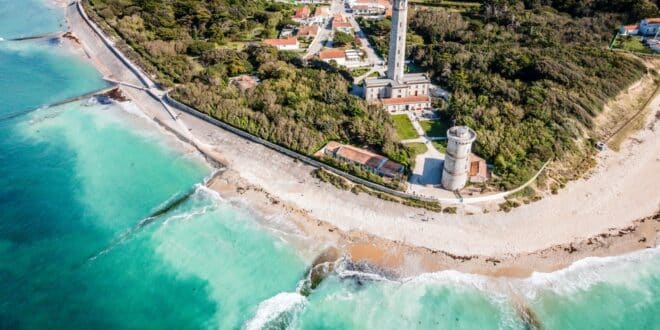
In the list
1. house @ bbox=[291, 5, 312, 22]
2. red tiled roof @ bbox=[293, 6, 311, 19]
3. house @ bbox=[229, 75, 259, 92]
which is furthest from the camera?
red tiled roof @ bbox=[293, 6, 311, 19]

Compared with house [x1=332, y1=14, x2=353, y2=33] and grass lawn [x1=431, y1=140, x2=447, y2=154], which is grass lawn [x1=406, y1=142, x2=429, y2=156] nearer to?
grass lawn [x1=431, y1=140, x2=447, y2=154]

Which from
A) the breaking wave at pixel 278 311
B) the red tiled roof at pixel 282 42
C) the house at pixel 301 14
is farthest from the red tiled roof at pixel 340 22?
the breaking wave at pixel 278 311

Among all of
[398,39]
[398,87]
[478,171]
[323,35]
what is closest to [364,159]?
[478,171]

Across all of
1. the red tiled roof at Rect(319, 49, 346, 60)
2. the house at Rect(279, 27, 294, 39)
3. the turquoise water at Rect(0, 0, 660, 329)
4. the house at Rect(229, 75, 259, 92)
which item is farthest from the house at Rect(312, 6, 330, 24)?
the turquoise water at Rect(0, 0, 660, 329)

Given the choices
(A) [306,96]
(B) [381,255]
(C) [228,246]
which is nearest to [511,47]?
(A) [306,96]

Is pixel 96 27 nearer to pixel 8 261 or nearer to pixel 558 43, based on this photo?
pixel 8 261

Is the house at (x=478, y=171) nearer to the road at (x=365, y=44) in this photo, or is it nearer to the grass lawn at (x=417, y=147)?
the grass lawn at (x=417, y=147)
